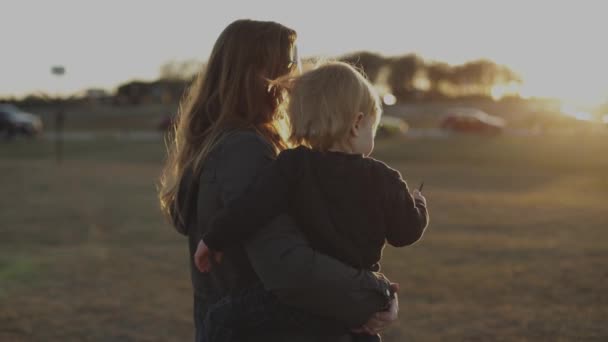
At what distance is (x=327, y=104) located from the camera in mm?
2111

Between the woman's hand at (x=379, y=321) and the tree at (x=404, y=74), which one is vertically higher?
the woman's hand at (x=379, y=321)

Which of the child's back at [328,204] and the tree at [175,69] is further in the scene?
the tree at [175,69]

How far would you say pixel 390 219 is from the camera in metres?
2.17

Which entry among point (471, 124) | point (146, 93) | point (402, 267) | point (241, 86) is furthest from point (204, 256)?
point (146, 93)

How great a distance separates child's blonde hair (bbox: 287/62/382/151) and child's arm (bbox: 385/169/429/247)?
19 centimetres

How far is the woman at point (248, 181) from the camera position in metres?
2.07

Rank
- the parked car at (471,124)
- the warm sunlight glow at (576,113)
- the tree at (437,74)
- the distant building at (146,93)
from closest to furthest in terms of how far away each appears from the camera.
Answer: the warm sunlight glow at (576,113) < the parked car at (471,124) < the distant building at (146,93) < the tree at (437,74)

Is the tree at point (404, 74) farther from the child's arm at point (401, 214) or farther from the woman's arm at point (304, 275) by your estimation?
the woman's arm at point (304, 275)

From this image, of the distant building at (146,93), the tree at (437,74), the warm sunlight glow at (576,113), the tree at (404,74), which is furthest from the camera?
the tree at (437,74)

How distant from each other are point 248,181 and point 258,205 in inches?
3.2

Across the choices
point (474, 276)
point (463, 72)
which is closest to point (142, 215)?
point (474, 276)

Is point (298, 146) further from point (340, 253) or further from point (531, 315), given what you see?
point (531, 315)

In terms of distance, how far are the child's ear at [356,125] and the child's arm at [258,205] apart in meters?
0.20

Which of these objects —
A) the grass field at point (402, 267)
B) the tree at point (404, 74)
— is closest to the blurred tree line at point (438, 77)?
the tree at point (404, 74)
